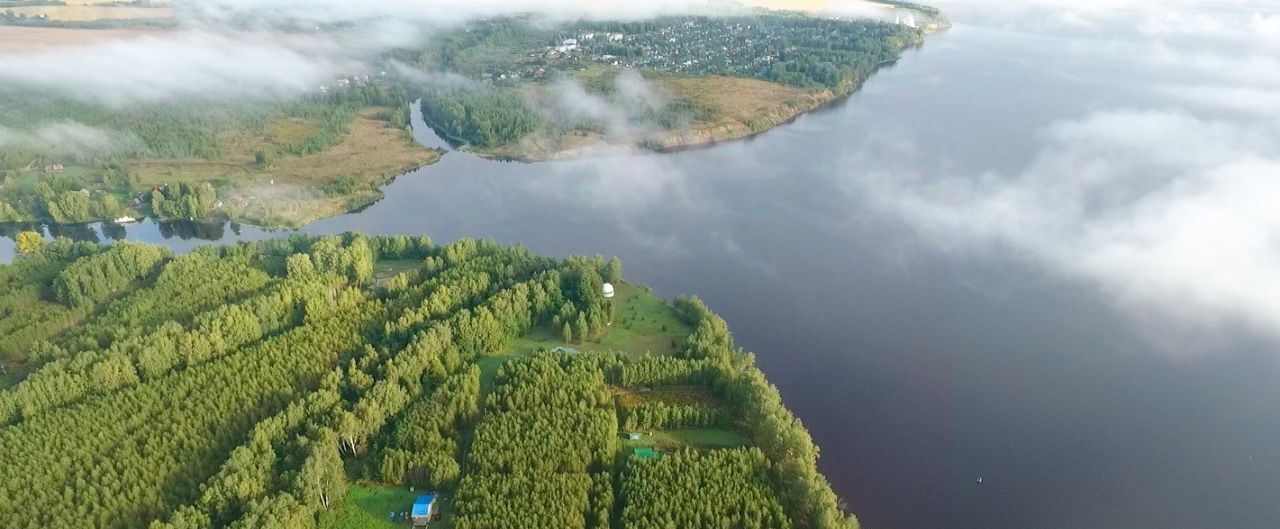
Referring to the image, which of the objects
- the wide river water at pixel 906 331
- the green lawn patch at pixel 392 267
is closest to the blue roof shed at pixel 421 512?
the wide river water at pixel 906 331

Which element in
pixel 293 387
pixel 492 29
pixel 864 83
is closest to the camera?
pixel 293 387

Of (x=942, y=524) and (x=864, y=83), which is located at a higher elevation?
(x=864, y=83)

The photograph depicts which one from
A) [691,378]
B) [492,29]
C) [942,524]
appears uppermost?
[492,29]

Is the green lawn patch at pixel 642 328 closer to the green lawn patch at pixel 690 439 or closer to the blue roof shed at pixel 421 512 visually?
the green lawn patch at pixel 690 439

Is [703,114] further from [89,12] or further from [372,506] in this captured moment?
[89,12]

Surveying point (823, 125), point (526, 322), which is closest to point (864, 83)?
point (823, 125)

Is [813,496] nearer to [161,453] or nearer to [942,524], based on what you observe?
[942,524]
